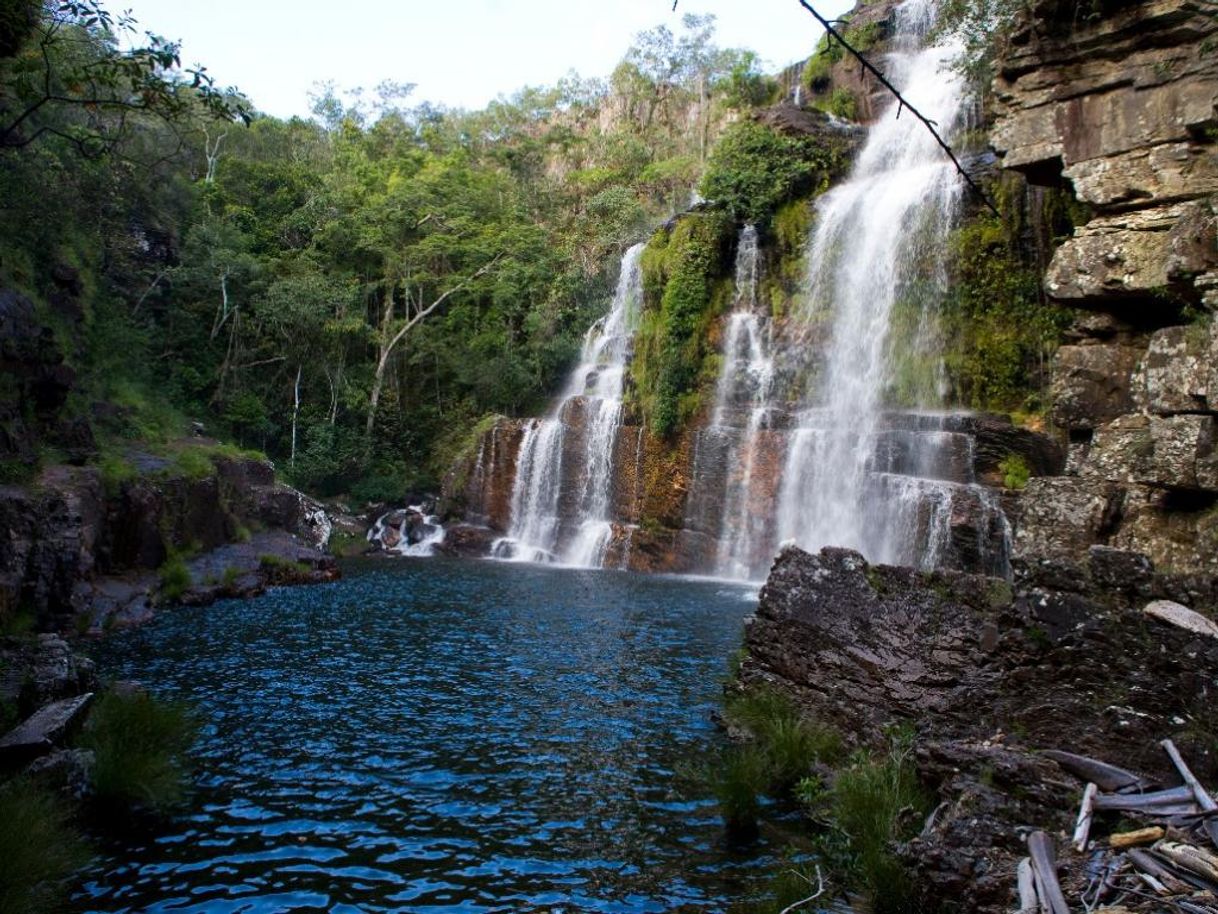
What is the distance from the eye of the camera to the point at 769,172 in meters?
26.9

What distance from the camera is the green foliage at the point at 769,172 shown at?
26.5 meters

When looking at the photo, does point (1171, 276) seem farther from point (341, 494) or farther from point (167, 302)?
point (167, 302)

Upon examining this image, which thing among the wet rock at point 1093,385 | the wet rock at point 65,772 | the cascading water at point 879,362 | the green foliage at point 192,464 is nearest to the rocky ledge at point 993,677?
the wet rock at point 65,772

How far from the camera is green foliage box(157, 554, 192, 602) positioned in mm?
16094

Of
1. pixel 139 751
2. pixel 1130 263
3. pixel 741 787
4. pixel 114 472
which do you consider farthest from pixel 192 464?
pixel 1130 263

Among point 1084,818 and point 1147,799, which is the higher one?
point 1147,799

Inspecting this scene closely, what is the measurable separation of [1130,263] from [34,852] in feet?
48.5

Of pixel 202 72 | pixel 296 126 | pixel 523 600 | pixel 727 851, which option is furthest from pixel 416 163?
pixel 727 851

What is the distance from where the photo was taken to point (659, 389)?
25734mm

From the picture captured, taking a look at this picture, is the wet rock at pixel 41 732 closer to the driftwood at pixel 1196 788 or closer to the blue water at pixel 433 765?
the blue water at pixel 433 765

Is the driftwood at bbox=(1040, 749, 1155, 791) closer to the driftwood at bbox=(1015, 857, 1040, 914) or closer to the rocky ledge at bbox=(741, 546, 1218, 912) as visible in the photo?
the rocky ledge at bbox=(741, 546, 1218, 912)

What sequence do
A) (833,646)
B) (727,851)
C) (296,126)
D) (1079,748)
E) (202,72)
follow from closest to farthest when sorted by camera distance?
(1079,748) < (727,851) < (202,72) < (833,646) < (296,126)

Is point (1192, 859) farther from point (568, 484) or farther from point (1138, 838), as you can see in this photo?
point (568, 484)

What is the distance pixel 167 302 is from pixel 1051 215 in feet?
97.4
